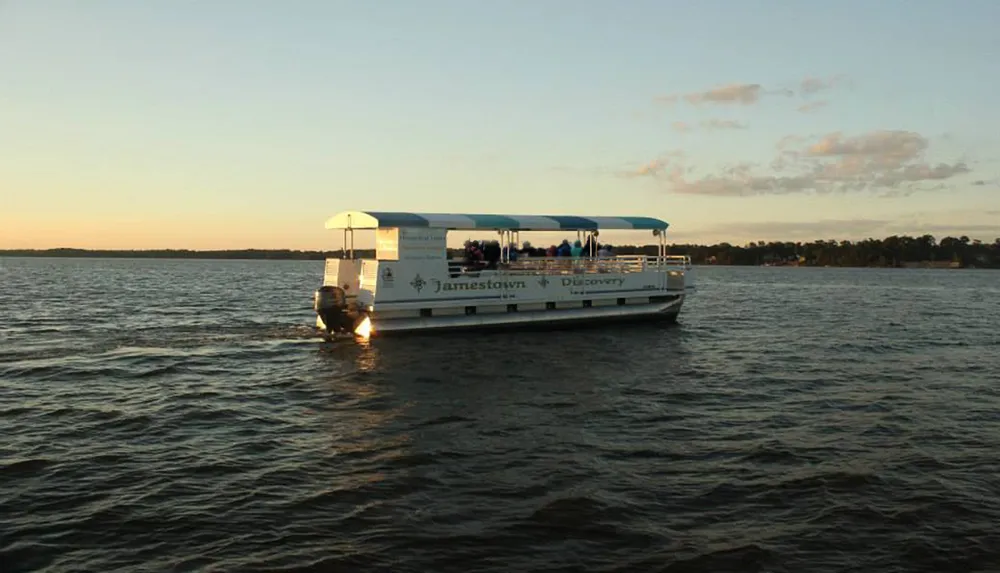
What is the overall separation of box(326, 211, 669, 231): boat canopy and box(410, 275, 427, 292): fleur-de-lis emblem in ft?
6.21

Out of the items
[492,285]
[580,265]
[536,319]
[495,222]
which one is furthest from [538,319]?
[495,222]

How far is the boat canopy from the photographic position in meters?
27.3

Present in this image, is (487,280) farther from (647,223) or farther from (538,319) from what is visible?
(647,223)

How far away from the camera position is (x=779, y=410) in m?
16.3

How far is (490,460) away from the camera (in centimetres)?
1214

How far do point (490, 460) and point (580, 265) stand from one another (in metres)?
21.4

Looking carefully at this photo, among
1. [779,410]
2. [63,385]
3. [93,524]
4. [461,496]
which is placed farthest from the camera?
[63,385]

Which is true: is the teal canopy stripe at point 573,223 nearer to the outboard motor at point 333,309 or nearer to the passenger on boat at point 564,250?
the passenger on boat at point 564,250

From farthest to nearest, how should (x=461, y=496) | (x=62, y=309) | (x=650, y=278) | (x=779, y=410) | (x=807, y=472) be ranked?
1. (x=62, y=309)
2. (x=650, y=278)
3. (x=779, y=410)
4. (x=807, y=472)
5. (x=461, y=496)

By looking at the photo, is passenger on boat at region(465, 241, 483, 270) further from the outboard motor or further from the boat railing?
the outboard motor

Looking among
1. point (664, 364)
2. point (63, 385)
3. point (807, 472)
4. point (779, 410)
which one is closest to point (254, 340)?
point (63, 385)

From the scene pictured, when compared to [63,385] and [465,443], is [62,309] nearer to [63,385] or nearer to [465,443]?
[63,385]

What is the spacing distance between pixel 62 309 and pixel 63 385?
2596 cm

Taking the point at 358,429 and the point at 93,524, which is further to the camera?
the point at 358,429
